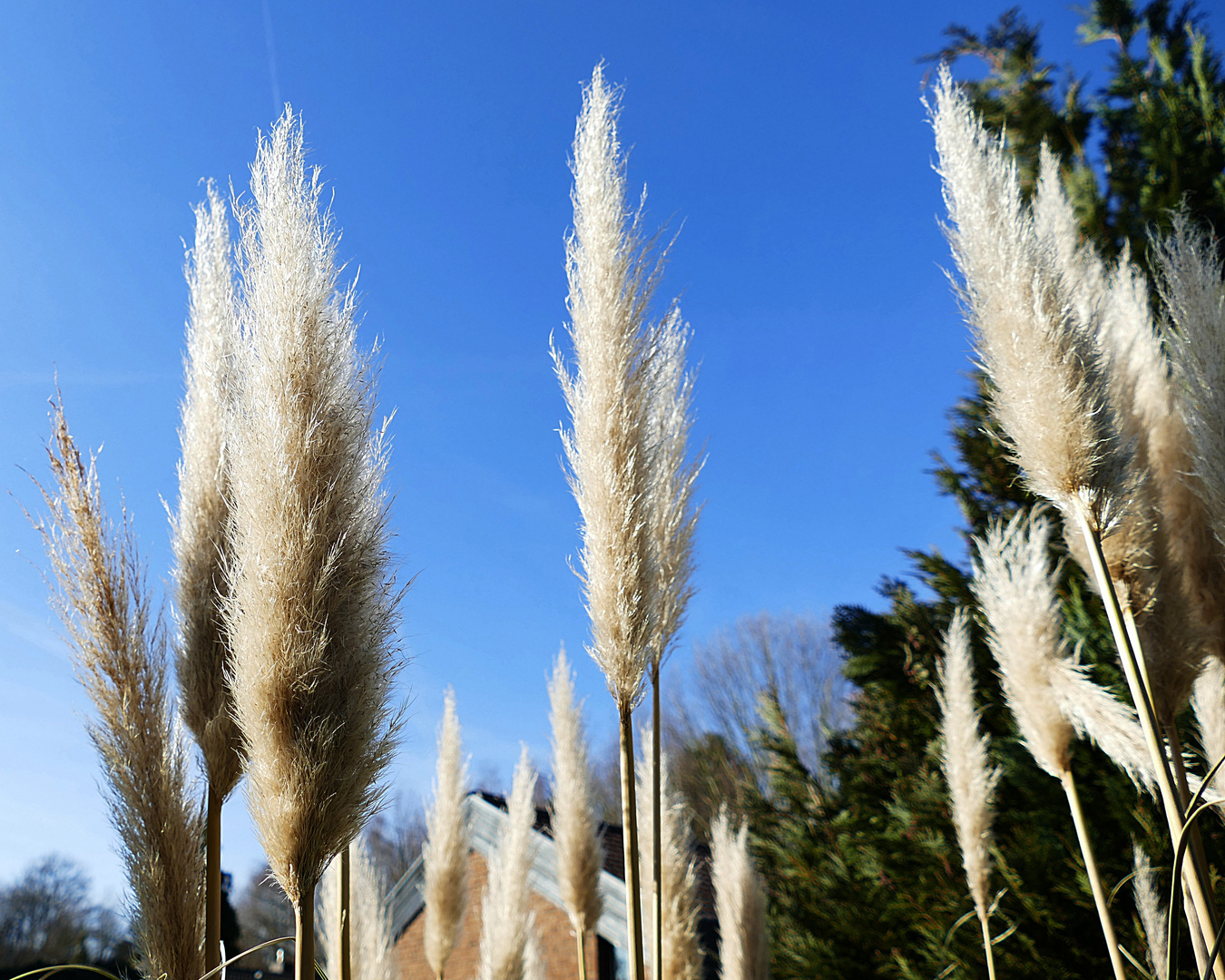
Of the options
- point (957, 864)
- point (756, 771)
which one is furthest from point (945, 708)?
point (756, 771)

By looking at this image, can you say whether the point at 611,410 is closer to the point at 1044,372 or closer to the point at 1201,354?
the point at 1044,372

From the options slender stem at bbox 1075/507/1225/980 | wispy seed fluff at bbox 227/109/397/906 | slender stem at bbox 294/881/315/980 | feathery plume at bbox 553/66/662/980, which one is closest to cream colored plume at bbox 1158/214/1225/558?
slender stem at bbox 1075/507/1225/980

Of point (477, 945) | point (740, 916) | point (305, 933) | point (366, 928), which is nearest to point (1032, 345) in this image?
point (305, 933)

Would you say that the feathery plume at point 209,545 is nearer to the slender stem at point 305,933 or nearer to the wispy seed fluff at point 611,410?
the slender stem at point 305,933

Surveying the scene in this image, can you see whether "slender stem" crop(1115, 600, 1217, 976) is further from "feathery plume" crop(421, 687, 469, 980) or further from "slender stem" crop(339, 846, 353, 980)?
Answer: "feathery plume" crop(421, 687, 469, 980)

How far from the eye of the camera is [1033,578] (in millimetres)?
3080

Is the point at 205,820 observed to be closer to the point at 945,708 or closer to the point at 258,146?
the point at 258,146

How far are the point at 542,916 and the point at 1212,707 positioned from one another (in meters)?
9.31

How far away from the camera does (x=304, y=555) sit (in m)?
1.47

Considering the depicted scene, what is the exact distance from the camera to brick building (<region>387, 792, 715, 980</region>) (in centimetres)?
901

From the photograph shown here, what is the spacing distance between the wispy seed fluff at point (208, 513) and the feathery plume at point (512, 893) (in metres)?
2.99

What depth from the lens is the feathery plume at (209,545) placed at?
1848mm

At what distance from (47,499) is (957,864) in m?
5.67

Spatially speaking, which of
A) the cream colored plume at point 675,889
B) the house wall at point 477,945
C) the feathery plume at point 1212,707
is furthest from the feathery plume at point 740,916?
the house wall at point 477,945
